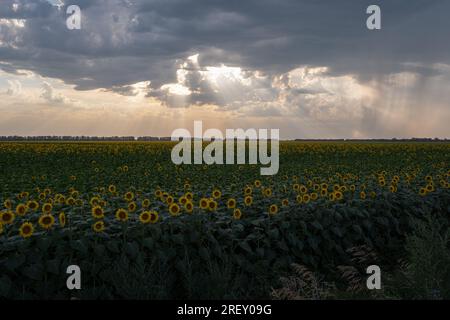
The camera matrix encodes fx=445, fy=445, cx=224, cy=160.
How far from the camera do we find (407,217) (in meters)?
8.64

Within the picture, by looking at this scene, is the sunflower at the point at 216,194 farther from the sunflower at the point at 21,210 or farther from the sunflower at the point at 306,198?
the sunflower at the point at 21,210

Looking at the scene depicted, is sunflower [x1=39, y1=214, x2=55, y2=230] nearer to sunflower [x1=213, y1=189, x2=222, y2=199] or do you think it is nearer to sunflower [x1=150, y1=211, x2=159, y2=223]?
sunflower [x1=150, y1=211, x2=159, y2=223]

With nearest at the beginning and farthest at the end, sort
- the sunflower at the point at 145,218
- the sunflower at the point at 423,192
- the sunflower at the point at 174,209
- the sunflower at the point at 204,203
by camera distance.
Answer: the sunflower at the point at 145,218, the sunflower at the point at 174,209, the sunflower at the point at 204,203, the sunflower at the point at 423,192

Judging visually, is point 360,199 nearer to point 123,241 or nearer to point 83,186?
point 123,241

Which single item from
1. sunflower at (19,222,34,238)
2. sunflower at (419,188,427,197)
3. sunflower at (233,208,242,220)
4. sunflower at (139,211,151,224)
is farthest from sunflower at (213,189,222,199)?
sunflower at (419,188,427,197)

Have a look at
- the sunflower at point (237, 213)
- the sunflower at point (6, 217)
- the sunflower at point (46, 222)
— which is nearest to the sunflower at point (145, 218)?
the sunflower at point (46, 222)

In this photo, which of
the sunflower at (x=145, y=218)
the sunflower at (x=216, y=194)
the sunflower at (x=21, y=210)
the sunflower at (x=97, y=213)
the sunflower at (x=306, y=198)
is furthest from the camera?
the sunflower at (x=306, y=198)

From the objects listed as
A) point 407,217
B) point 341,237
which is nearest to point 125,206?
point 341,237

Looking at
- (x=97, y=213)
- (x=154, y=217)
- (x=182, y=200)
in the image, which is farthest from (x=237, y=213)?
(x=97, y=213)

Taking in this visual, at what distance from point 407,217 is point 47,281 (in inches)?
261

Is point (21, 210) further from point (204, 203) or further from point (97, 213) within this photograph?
point (204, 203)

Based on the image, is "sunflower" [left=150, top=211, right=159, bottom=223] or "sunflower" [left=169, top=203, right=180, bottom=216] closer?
"sunflower" [left=150, top=211, right=159, bottom=223]
